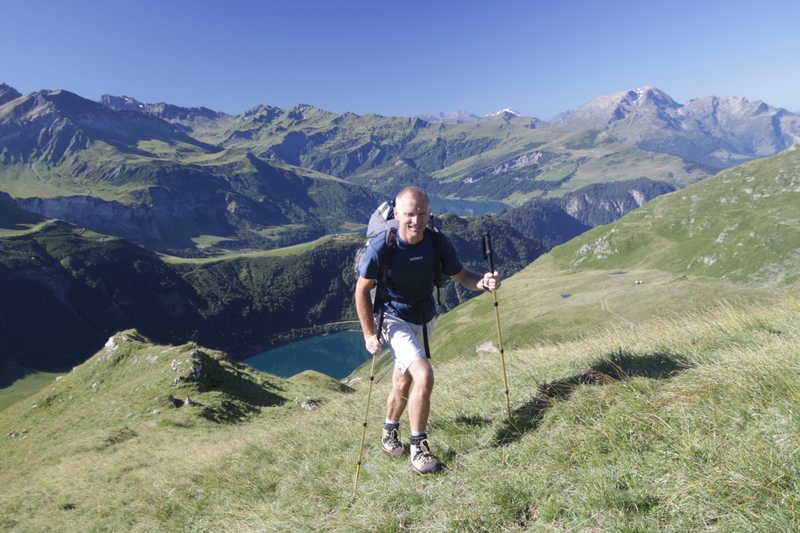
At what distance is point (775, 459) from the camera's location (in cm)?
393

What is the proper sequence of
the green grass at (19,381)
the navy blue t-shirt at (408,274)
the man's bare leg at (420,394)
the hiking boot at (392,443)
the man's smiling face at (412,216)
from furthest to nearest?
the green grass at (19,381), the hiking boot at (392,443), the navy blue t-shirt at (408,274), the man's smiling face at (412,216), the man's bare leg at (420,394)

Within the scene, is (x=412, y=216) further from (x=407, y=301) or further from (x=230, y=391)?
(x=230, y=391)

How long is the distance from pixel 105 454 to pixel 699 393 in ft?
76.2

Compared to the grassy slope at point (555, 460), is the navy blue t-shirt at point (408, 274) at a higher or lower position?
higher

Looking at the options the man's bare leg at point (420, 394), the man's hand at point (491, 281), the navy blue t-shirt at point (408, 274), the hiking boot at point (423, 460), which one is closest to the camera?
the hiking boot at point (423, 460)

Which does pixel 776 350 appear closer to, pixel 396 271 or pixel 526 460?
pixel 526 460

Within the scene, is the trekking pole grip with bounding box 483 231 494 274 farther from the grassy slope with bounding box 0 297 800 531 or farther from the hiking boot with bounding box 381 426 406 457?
the hiking boot with bounding box 381 426 406 457

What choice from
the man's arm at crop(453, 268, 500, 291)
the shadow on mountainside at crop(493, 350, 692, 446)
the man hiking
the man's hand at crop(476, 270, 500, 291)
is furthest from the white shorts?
the shadow on mountainside at crop(493, 350, 692, 446)

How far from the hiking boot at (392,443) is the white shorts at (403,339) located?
1314 millimetres

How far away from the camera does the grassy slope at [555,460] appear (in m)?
4.18

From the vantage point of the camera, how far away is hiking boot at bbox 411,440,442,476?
6.40 metres

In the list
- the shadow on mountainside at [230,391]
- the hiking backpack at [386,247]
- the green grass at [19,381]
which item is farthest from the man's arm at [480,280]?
the green grass at [19,381]

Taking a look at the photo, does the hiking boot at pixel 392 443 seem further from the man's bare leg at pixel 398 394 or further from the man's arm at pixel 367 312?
the man's arm at pixel 367 312

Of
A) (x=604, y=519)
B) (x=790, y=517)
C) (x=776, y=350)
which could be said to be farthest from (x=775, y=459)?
(x=776, y=350)
